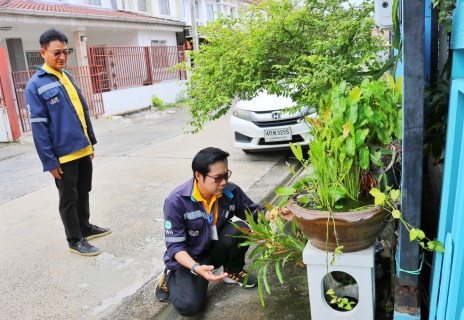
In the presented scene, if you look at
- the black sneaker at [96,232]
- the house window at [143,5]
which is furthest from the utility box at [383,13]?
the house window at [143,5]

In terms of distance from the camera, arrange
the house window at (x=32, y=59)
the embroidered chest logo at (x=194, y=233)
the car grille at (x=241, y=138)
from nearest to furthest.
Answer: the embroidered chest logo at (x=194, y=233) < the car grille at (x=241, y=138) < the house window at (x=32, y=59)

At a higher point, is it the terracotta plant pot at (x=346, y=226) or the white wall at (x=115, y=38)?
the white wall at (x=115, y=38)

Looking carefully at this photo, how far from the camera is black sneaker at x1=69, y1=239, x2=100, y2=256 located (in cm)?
360

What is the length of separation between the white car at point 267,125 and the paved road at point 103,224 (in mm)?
340

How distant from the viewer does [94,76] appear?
12.7 meters

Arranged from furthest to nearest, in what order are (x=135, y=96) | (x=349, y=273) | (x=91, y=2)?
(x=91, y=2) < (x=135, y=96) < (x=349, y=273)

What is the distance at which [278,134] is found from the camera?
235 inches

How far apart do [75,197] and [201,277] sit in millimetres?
1391

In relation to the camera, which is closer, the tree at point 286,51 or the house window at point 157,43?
the tree at point 286,51

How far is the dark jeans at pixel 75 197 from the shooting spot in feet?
11.3

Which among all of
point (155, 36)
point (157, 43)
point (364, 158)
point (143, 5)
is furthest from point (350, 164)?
point (143, 5)

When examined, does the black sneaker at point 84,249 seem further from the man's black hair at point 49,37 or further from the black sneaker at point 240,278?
the man's black hair at point 49,37

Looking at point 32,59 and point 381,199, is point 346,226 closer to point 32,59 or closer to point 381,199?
point 381,199

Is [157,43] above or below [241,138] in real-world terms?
above
